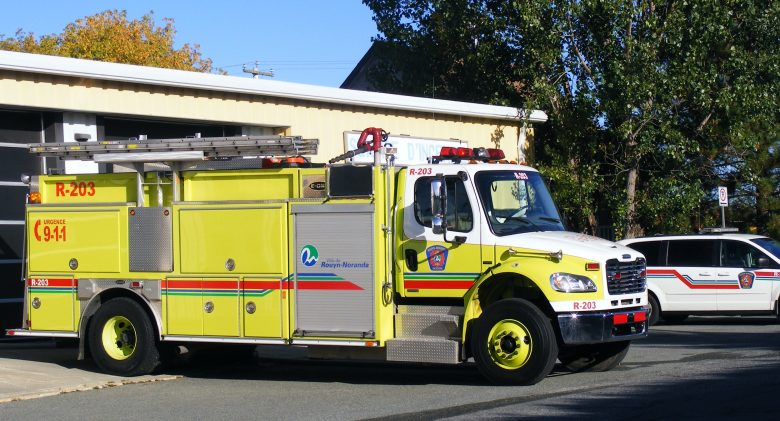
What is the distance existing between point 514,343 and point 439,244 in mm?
1515

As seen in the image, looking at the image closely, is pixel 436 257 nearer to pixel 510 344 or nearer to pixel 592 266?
pixel 510 344

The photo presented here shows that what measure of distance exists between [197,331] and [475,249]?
373 centimetres

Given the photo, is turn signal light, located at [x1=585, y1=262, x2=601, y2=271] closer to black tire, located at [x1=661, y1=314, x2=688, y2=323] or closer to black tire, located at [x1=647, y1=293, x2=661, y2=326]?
black tire, located at [x1=647, y1=293, x2=661, y2=326]

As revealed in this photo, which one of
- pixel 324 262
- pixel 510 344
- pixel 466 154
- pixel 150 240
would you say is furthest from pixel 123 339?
pixel 510 344

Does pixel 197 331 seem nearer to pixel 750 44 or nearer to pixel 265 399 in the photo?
pixel 265 399

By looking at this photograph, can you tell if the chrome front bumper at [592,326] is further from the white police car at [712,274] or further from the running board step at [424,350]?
the white police car at [712,274]

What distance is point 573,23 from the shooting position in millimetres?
28062

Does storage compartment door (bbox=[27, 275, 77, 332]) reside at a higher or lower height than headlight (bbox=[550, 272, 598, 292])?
lower

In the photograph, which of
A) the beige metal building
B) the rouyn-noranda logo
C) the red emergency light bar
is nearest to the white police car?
the beige metal building

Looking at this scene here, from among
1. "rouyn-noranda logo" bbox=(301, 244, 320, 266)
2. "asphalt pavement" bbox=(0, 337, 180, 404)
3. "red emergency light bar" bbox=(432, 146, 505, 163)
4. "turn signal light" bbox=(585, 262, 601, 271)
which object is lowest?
"asphalt pavement" bbox=(0, 337, 180, 404)

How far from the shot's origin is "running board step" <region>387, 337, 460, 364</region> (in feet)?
40.6

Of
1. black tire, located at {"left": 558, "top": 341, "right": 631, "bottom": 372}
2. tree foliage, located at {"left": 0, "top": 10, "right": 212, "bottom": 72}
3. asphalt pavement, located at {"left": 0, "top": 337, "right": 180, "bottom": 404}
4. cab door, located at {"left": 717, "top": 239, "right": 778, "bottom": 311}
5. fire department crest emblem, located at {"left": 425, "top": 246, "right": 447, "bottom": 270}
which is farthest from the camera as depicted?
tree foliage, located at {"left": 0, "top": 10, "right": 212, "bottom": 72}

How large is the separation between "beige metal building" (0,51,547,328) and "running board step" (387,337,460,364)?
8.05m

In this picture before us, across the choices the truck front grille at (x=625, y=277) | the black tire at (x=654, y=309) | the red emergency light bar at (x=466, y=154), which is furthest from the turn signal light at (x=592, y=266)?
the black tire at (x=654, y=309)
